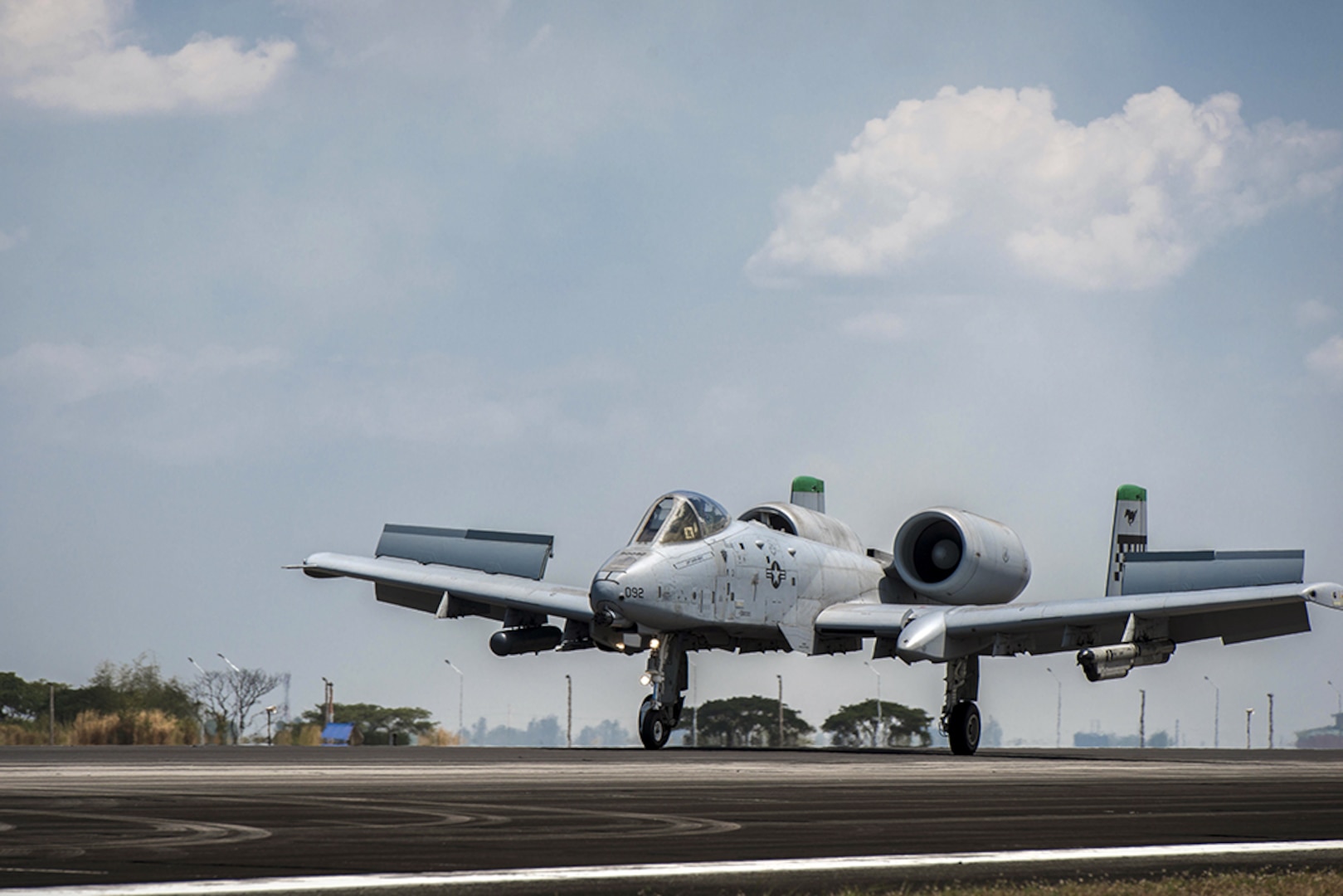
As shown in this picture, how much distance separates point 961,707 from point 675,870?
23823 mm

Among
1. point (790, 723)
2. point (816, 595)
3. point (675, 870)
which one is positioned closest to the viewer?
point (675, 870)

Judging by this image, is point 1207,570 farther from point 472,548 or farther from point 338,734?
point 338,734

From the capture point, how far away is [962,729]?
1192 inches

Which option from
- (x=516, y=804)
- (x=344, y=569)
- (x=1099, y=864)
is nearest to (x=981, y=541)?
(x=344, y=569)

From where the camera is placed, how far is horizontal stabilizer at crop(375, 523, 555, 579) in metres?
32.9

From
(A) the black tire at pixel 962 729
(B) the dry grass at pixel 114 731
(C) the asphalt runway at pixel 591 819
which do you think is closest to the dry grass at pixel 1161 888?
(C) the asphalt runway at pixel 591 819

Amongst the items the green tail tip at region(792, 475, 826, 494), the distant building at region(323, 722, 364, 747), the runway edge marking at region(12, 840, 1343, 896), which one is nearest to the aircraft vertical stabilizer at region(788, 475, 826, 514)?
the green tail tip at region(792, 475, 826, 494)

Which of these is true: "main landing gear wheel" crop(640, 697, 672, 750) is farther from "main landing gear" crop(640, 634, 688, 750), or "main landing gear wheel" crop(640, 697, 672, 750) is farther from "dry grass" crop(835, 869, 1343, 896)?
"dry grass" crop(835, 869, 1343, 896)

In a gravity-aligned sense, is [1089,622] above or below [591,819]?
above

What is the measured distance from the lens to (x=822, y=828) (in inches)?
388

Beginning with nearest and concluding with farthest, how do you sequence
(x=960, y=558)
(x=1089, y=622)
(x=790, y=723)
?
(x=1089, y=622), (x=960, y=558), (x=790, y=723)

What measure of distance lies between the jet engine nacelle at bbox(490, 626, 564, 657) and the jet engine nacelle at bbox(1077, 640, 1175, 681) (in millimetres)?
10262

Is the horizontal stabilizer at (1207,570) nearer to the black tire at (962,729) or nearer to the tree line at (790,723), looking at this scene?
the black tire at (962,729)

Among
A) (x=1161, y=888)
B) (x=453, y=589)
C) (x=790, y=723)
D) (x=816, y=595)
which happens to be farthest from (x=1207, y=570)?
(x=790, y=723)
